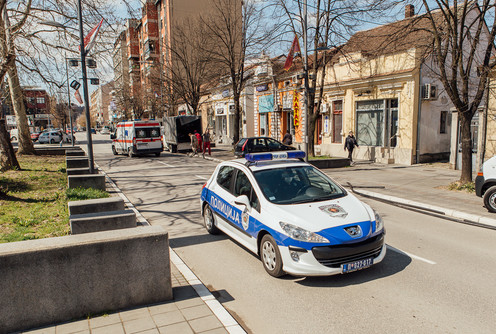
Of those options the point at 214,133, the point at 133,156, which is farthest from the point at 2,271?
the point at 214,133

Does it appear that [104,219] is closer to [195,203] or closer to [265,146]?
[195,203]

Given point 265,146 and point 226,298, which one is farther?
point 265,146

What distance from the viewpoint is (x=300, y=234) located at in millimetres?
4938

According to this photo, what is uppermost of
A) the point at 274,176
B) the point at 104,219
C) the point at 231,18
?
the point at 231,18

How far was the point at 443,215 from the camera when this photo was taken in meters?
9.23

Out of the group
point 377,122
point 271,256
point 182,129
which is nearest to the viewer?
point 271,256

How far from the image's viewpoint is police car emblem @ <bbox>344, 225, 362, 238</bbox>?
499 cm

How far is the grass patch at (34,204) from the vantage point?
23.9ft

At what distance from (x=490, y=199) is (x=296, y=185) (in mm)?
6060

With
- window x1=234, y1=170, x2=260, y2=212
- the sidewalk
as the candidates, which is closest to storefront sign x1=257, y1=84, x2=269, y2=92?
the sidewalk

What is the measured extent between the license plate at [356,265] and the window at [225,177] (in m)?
2.62

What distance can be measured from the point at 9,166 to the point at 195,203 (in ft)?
30.6

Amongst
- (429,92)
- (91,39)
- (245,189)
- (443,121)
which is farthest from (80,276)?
(443,121)

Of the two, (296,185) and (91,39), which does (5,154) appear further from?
(296,185)
